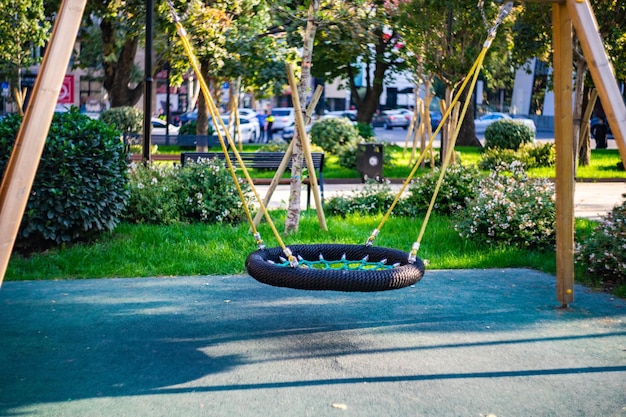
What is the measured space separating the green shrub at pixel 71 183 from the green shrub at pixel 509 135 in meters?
15.4

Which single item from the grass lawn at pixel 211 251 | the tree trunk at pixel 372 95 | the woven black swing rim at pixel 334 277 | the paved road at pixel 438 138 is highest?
the tree trunk at pixel 372 95

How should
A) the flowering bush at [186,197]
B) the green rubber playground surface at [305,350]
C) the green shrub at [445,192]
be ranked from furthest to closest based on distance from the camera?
the green shrub at [445,192] → the flowering bush at [186,197] → the green rubber playground surface at [305,350]

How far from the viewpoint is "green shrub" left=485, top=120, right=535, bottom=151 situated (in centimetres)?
2226

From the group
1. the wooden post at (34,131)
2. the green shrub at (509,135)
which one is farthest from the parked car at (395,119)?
the wooden post at (34,131)

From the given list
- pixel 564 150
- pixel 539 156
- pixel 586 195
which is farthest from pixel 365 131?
pixel 564 150

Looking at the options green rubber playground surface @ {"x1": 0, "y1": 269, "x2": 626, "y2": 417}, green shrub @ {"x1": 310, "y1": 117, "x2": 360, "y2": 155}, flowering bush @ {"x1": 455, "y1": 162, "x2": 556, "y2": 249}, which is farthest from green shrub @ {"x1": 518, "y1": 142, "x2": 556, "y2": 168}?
green rubber playground surface @ {"x1": 0, "y1": 269, "x2": 626, "y2": 417}

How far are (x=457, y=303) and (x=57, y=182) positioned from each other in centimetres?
404

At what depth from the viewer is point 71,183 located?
7.98 m

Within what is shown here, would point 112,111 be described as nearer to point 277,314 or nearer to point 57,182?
point 57,182

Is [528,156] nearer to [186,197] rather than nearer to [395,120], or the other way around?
[186,197]

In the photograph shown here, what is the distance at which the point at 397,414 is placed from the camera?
4062 mm

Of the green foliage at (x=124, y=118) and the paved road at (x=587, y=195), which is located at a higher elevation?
the green foliage at (x=124, y=118)

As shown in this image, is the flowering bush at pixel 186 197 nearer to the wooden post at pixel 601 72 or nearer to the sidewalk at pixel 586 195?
the sidewalk at pixel 586 195

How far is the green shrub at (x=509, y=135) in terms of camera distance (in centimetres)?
2226
